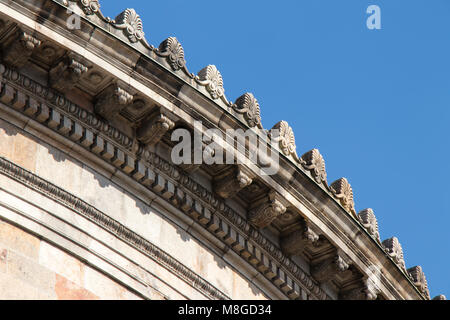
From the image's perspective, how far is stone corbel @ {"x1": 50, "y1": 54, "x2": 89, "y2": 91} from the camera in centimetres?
2070

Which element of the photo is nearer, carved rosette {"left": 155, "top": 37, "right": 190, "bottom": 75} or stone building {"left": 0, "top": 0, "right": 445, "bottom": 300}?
stone building {"left": 0, "top": 0, "right": 445, "bottom": 300}

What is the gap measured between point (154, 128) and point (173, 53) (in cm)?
118

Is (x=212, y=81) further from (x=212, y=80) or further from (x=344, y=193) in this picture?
(x=344, y=193)

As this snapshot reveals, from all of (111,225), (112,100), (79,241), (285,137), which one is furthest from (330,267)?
(79,241)

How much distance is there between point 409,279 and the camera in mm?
24797

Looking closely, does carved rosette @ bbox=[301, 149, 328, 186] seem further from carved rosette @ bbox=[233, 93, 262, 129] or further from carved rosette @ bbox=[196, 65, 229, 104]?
carved rosette @ bbox=[196, 65, 229, 104]

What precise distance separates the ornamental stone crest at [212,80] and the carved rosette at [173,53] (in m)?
0.39

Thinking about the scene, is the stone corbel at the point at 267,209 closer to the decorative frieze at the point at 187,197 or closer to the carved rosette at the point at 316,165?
the decorative frieze at the point at 187,197

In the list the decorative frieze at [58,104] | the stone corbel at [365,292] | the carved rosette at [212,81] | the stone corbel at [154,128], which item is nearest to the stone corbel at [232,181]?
the carved rosette at [212,81]

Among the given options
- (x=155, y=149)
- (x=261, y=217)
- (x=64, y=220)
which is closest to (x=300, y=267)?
(x=261, y=217)

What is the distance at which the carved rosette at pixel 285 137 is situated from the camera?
904 inches

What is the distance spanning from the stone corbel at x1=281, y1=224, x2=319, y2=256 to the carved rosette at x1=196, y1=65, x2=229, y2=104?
8.29ft

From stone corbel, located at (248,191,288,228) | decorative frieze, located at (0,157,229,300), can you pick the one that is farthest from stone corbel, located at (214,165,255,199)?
decorative frieze, located at (0,157,229,300)
